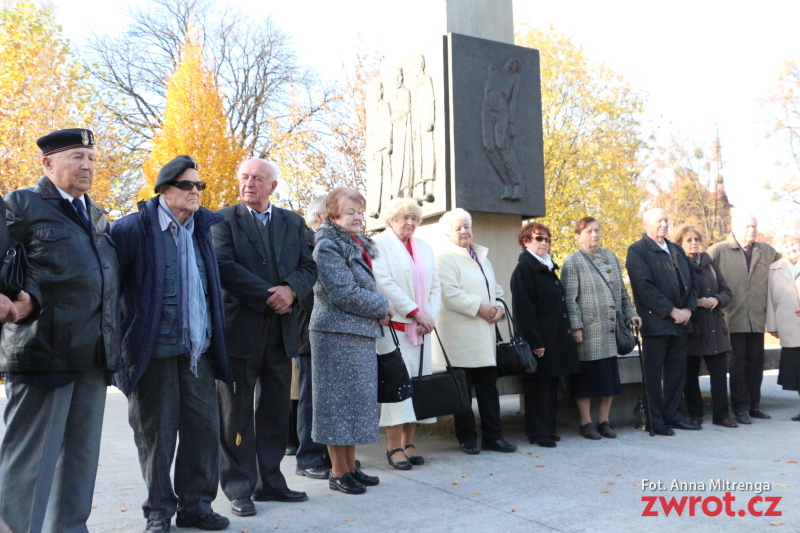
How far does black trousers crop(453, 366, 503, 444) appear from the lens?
557 cm

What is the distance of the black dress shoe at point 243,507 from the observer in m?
3.90

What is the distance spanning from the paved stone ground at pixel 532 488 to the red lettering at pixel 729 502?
36 millimetres

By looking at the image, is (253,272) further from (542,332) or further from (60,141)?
(542,332)

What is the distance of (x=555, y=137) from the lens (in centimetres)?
2130

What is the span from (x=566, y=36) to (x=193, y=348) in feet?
70.4

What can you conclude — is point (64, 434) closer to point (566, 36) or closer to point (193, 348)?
point (193, 348)

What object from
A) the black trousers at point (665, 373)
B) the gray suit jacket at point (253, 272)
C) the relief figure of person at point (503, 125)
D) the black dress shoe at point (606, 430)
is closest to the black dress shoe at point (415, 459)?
the gray suit jacket at point (253, 272)

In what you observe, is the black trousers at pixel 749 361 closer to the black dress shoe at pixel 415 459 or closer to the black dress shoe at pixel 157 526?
the black dress shoe at pixel 415 459

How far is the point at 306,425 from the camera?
5.08 metres

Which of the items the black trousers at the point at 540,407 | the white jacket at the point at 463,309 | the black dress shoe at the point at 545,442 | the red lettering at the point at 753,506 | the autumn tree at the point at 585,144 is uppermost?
the autumn tree at the point at 585,144

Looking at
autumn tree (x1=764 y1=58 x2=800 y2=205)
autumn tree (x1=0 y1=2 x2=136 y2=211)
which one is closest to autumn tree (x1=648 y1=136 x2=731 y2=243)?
autumn tree (x1=764 y1=58 x2=800 y2=205)

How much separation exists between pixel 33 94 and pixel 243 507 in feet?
52.5

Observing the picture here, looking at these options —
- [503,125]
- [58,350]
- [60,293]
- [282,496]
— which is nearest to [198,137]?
[503,125]

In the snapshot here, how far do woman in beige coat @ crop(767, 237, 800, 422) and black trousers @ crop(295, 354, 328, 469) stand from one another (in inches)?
194
